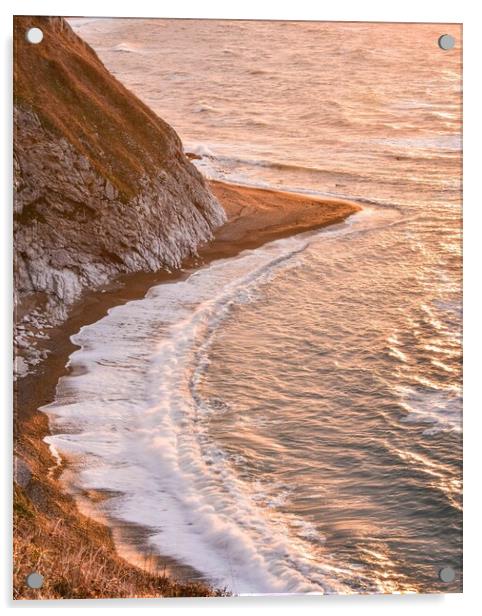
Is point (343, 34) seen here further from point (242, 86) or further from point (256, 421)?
point (256, 421)

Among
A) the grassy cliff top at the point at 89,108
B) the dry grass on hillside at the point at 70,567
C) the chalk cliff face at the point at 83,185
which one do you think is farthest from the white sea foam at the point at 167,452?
the grassy cliff top at the point at 89,108

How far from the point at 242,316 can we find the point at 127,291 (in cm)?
79

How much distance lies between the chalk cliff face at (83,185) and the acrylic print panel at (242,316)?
20 millimetres

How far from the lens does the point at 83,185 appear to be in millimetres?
7457

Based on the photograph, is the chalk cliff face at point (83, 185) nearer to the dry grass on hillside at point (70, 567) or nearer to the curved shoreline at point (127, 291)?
the curved shoreline at point (127, 291)

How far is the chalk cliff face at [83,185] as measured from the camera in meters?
6.71

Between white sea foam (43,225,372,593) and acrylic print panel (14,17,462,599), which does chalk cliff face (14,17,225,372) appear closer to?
acrylic print panel (14,17,462,599)

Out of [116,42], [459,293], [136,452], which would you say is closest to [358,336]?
[459,293]

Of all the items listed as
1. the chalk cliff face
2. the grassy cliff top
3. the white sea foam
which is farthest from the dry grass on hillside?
the grassy cliff top

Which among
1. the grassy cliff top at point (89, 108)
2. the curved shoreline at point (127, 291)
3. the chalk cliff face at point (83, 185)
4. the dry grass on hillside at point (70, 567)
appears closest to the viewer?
the dry grass on hillside at point (70, 567)

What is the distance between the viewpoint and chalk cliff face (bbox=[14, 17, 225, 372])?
6707 millimetres

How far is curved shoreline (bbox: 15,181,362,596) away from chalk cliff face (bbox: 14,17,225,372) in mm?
114
